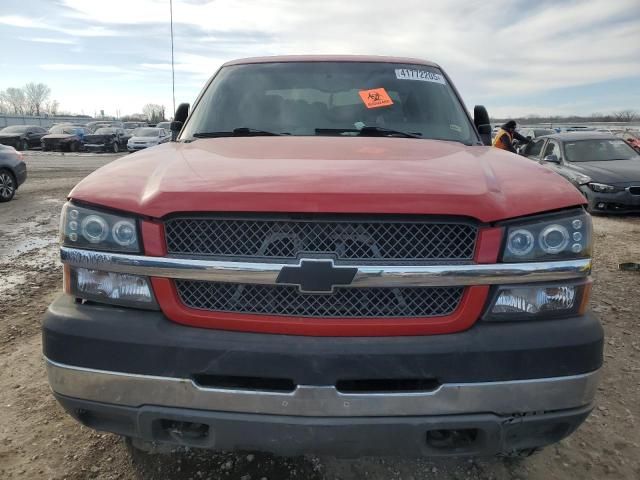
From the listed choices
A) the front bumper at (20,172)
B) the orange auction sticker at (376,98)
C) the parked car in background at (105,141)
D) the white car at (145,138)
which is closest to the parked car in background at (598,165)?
the orange auction sticker at (376,98)

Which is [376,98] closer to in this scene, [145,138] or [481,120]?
[481,120]

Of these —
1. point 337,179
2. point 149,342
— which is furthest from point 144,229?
point 337,179

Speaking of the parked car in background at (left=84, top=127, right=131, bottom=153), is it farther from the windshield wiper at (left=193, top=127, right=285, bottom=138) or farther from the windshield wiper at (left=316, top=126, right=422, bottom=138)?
the windshield wiper at (left=316, top=126, right=422, bottom=138)

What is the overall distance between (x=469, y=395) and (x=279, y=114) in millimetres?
2119

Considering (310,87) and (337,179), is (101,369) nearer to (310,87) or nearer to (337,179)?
(337,179)

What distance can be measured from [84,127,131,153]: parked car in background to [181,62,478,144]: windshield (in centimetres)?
3061

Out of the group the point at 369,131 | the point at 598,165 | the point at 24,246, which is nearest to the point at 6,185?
the point at 24,246

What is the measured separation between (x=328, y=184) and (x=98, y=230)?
0.89 meters

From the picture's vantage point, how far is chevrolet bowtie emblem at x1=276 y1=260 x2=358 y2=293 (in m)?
1.78

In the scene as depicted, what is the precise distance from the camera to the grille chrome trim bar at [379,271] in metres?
1.81

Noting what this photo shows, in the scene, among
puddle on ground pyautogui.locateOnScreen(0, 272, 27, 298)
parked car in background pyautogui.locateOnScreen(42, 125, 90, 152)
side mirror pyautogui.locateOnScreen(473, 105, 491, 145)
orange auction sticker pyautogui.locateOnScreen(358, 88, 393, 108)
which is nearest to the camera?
orange auction sticker pyautogui.locateOnScreen(358, 88, 393, 108)

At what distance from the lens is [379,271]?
1804 millimetres

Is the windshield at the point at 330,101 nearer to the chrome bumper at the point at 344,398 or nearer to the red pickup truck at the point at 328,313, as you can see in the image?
the red pickup truck at the point at 328,313

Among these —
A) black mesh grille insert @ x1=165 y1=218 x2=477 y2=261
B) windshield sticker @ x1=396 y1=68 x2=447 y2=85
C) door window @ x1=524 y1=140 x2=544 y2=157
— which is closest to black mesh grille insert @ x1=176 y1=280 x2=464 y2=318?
black mesh grille insert @ x1=165 y1=218 x2=477 y2=261
